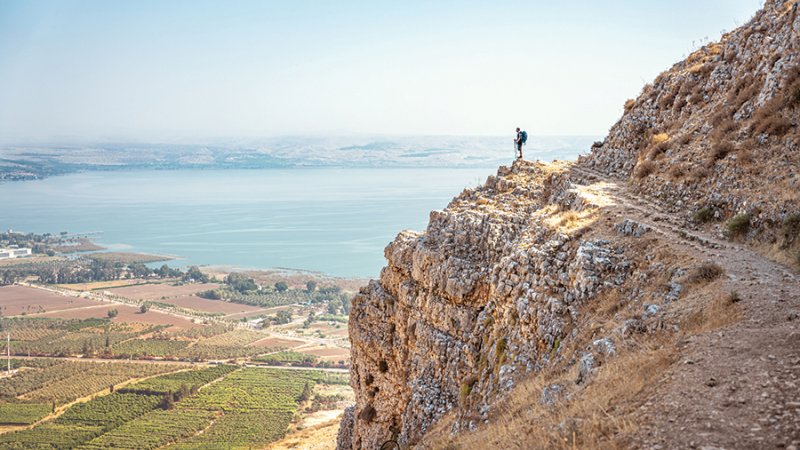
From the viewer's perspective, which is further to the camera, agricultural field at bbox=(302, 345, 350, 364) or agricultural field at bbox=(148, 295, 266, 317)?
agricultural field at bbox=(148, 295, 266, 317)

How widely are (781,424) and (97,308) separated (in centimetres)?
12909

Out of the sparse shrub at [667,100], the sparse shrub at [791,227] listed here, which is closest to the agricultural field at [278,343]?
the sparse shrub at [667,100]

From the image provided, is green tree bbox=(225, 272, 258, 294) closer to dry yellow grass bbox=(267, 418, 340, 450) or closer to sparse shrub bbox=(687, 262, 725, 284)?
dry yellow grass bbox=(267, 418, 340, 450)

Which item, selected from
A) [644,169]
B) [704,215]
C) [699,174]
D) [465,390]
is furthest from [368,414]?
[699,174]

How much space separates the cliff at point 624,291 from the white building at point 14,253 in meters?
179

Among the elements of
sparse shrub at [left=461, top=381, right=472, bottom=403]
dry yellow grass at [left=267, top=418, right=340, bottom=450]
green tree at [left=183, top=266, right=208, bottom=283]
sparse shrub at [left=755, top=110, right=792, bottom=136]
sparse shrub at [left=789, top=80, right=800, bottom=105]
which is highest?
sparse shrub at [left=789, top=80, right=800, bottom=105]

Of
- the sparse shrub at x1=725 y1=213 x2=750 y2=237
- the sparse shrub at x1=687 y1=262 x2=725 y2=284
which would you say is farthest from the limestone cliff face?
the sparse shrub at x1=725 y1=213 x2=750 y2=237

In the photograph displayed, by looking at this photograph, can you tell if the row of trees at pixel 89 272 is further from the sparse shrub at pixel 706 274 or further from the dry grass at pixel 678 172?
the sparse shrub at pixel 706 274

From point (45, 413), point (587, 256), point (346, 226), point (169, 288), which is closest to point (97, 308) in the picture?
point (169, 288)

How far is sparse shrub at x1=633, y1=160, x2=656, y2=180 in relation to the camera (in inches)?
802

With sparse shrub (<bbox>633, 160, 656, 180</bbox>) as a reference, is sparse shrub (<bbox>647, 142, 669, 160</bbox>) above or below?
above

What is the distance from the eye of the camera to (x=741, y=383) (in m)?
7.64

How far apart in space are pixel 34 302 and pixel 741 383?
140 m

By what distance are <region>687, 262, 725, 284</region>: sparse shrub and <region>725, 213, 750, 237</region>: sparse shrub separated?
10.5 feet
